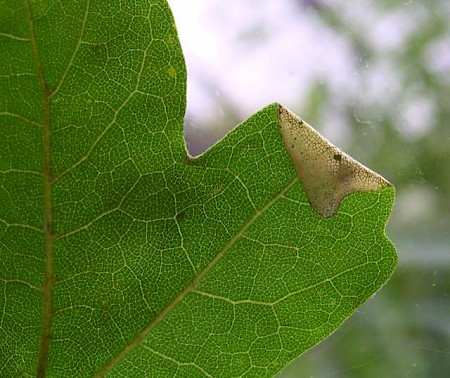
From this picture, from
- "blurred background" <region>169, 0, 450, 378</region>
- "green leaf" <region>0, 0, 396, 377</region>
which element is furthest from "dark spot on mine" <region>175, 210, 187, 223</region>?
"blurred background" <region>169, 0, 450, 378</region>

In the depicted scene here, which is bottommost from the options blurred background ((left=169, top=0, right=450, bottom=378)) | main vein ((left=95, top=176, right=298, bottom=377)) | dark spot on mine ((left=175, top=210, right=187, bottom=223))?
blurred background ((left=169, top=0, right=450, bottom=378))

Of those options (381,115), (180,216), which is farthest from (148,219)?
(381,115)

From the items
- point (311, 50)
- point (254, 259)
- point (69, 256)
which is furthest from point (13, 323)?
point (311, 50)

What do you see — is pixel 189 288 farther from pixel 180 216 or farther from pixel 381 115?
pixel 381 115

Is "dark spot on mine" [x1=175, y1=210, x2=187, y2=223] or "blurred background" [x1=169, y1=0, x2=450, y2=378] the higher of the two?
"dark spot on mine" [x1=175, y1=210, x2=187, y2=223]

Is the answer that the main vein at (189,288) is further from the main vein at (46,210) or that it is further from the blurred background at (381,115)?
the blurred background at (381,115)

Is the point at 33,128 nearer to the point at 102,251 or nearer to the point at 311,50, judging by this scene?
the point at 102,251

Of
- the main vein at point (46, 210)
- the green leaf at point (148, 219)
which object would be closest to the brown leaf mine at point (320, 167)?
the green leaf at point (148, 219)

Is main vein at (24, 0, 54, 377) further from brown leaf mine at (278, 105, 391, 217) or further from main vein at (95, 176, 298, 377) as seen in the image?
brown leaf mine at (278, 105, 391, 217)
